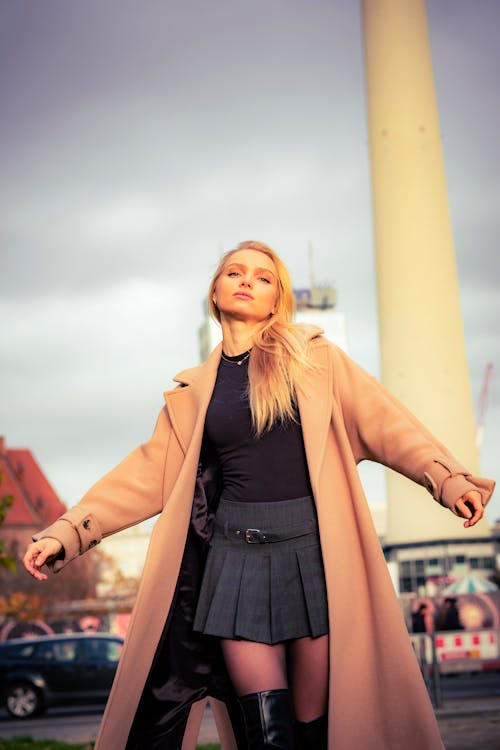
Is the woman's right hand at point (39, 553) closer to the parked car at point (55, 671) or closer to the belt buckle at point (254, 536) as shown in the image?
the belt buckle at point (254, 536)

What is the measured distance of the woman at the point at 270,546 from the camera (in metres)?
3.78

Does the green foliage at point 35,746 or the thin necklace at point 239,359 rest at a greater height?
the thin necklace at point 239,359

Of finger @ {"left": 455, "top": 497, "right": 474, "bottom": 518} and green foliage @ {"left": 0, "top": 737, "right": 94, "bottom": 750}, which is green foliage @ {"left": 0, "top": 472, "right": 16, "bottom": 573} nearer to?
green foliage @ {"left": 0, "top": 737, "right": 94, "bottom": 750}

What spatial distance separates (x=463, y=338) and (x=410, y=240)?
7228 millimetres

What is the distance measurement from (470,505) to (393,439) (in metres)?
0.41

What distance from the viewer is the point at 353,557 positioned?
12.8 feet

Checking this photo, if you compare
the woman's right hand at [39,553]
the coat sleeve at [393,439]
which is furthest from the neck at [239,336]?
the woman's right hand at [39,553]

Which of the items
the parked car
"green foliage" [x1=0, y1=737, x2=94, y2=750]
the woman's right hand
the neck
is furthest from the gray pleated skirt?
the parked car

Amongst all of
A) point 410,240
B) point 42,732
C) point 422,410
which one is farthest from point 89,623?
point 410,240

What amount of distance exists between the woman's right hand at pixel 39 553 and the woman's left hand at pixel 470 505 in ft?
4.79

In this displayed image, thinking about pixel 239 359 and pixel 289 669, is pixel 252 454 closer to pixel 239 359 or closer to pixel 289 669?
Result: pixel 239 359

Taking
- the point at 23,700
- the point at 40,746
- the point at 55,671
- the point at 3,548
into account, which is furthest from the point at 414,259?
the point at 3,548

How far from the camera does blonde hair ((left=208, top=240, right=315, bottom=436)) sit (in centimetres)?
406

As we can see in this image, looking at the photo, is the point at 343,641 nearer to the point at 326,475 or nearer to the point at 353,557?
the point at 353,557
